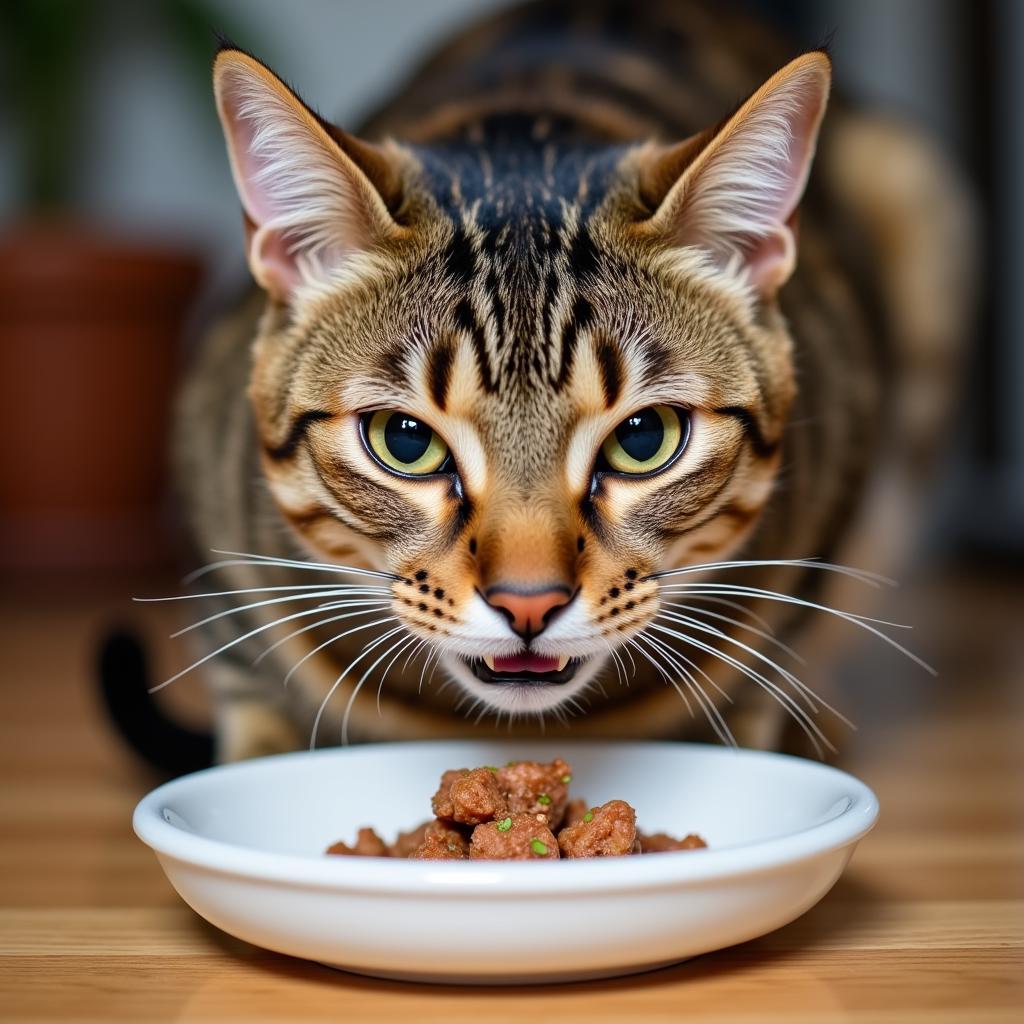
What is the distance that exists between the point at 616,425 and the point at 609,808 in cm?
29

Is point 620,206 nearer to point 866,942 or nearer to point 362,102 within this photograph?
point 866,942

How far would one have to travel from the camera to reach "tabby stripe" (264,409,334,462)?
45.7 inches

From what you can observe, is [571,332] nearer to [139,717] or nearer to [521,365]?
[521,365]

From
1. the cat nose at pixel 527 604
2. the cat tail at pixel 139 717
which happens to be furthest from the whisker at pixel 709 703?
the cat tail at pixel 139 717

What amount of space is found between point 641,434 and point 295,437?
0.30m

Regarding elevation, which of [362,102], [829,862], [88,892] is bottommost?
[88,892]

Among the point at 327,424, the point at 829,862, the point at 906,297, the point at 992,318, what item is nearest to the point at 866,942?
the point at 829,862

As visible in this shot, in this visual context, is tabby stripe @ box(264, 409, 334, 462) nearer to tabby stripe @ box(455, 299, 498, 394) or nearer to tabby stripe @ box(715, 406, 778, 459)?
tabby stripe @ box(455, 299, 498, 394)

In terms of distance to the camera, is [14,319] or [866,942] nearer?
[866,942]

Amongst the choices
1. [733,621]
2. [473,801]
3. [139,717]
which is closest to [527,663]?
[473,801]

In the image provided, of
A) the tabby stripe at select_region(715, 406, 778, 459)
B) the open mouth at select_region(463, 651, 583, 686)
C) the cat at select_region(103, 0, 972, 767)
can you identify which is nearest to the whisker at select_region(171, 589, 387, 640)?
the cat at select_region(103, 0, 972, 767)

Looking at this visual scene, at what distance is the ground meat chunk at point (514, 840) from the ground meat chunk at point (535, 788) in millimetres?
37

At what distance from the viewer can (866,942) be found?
1.02 meters

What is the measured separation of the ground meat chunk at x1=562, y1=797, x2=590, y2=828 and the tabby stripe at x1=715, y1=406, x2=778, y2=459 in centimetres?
33
